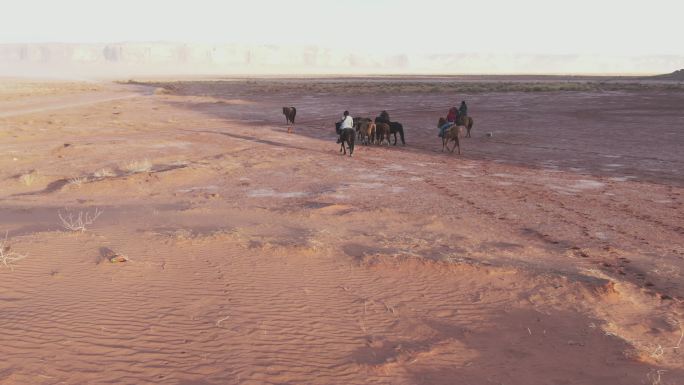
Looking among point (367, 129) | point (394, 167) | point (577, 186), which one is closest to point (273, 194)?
point (394, 167)

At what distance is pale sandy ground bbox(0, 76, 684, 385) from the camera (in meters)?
4.92

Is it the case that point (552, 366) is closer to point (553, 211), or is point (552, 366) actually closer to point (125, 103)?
point (553, 211)

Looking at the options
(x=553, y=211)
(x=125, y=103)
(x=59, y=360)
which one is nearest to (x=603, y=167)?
(x=553, y=211)

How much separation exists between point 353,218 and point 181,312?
15.1ft

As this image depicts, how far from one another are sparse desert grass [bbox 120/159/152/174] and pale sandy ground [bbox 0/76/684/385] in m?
0.10

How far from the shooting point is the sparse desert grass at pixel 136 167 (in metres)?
14.4

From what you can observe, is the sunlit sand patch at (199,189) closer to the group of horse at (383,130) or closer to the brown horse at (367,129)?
the group of horse at (383,130)

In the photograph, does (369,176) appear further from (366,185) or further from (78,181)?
(78,181)

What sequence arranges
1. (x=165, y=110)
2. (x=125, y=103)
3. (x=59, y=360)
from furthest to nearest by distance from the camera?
(x=125, y=103)
(x=165, y=110)
(x=59, y=360)

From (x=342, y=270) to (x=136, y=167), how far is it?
30.8 ft

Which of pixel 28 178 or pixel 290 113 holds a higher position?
pixel 290 113

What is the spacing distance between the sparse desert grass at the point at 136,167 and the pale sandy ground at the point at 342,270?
10 cm

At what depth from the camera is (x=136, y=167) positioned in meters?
14.6

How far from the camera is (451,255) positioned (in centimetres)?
781
